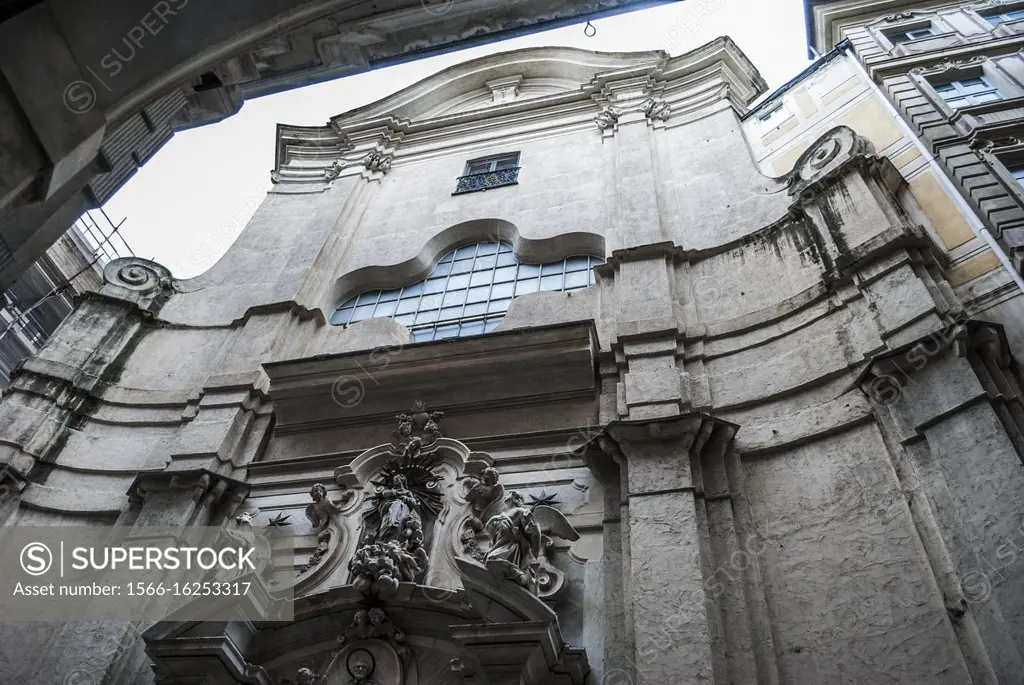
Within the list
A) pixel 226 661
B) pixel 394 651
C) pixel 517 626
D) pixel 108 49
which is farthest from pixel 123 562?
pixel 108 49

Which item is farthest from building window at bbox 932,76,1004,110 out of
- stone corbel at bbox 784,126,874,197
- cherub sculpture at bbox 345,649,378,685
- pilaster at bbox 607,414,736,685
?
cherub sculpture at bbox 345,649,378,685

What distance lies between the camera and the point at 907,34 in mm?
13727

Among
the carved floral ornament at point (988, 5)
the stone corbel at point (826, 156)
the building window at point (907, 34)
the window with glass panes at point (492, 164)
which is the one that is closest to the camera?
the stone corbel at point (826, 156)

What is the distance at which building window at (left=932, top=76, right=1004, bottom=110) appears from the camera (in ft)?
34.3

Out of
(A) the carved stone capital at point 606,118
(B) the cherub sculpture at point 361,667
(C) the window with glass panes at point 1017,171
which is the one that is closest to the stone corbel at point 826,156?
(C) the window with glass panes at point 1017,171

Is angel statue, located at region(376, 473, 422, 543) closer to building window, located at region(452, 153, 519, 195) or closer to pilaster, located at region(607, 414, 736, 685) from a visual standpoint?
pilaster, located at region(607, 414, 736, 685)

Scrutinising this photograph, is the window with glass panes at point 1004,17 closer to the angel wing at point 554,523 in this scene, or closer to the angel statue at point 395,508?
the angel wing at point 554,523

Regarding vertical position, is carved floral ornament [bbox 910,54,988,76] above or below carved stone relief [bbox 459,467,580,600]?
above

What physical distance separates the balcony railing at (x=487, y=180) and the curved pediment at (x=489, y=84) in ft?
11.7

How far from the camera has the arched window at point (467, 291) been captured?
36.7 feet

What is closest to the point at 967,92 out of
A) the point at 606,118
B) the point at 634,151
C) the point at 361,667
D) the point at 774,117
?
the point at 774,117

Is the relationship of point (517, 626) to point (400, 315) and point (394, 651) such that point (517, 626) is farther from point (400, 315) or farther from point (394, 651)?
point (400, 315)

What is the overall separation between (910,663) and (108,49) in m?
6.50

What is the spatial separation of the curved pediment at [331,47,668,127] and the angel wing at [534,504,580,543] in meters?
12.1
